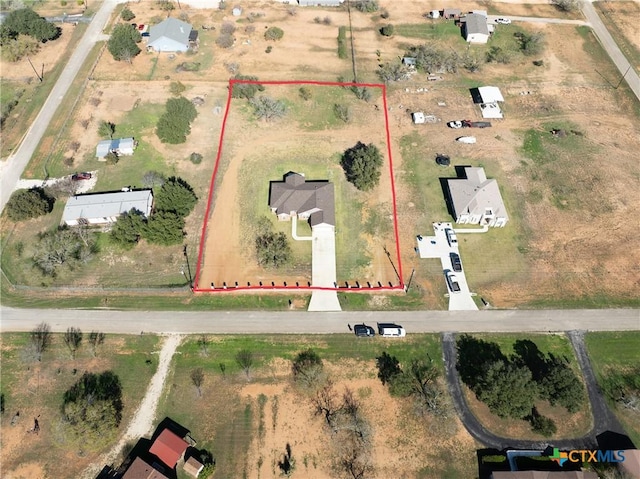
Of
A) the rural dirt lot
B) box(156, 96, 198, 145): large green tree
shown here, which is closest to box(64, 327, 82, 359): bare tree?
the rural dirt lot

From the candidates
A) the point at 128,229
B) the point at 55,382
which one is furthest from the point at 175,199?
the point at 55,382

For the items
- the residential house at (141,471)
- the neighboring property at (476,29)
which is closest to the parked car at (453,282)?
the residential house at (141,471)

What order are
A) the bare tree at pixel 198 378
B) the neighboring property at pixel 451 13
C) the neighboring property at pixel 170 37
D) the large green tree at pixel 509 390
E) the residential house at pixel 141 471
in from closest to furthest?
the residential house at pixel 141 471
the large green tree at pixel 509 390
the bare tree at pixel 198 378
the neighboring property at pixel 170 37
the neighboring property at pixel 451 13

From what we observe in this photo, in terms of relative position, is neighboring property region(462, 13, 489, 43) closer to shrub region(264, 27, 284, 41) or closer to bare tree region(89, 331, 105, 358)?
shrub region(264, 27, 284, 41)

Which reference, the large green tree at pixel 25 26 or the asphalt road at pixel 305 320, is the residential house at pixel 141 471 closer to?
the asphalt road at pixel 305 320

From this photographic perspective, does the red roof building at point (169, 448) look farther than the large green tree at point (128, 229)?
No

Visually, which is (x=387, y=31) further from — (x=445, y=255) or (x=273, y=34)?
(x=445, y=255)

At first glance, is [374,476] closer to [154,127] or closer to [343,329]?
[343,329]

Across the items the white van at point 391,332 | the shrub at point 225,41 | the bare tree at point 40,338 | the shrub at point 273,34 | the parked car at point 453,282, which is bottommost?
the bare tree at point 40,338
